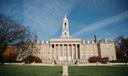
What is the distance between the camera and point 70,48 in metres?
61.7

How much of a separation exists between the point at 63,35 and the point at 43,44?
23.7ft

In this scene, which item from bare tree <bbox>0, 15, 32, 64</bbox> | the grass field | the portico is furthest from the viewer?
the portico

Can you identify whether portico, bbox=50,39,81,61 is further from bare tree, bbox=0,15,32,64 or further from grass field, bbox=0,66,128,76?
grass field, bbox=0,66,128,76

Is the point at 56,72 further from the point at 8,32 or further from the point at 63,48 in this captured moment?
the point at 63,48

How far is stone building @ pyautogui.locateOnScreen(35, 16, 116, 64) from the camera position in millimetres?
60000

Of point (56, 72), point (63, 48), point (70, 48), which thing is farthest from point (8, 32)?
point (70, 48)

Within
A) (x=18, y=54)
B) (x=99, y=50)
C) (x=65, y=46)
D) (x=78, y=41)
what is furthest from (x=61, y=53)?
(x=18, y=54)

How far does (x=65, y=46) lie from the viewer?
61.6m

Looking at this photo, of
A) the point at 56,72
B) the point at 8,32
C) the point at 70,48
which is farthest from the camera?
the point at 70,48

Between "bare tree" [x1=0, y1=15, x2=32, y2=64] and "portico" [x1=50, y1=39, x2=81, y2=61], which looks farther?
"portico" [x1=50, y1=39, x2=81, y2=61]

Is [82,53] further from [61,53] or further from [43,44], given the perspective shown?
[43,44]

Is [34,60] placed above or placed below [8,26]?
below


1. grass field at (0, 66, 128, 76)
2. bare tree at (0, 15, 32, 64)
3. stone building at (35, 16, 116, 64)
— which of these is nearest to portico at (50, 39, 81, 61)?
stone building at (35, 16, 116, 64)

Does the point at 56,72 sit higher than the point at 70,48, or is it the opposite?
the point at 70,48
